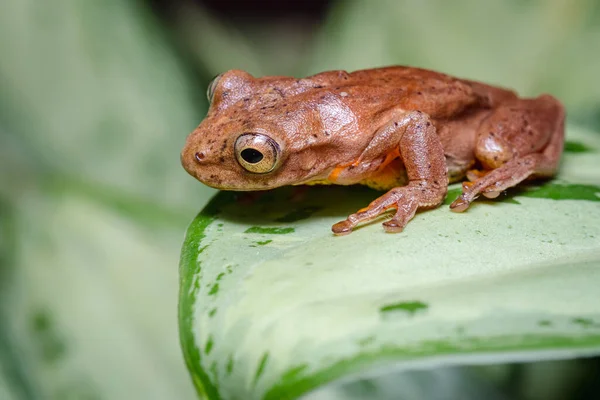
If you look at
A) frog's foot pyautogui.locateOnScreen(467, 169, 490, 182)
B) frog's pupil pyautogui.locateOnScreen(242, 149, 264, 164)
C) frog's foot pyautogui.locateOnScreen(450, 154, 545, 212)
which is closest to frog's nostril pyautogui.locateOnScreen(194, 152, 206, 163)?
frog's pupil pyautogui.locateOnScreen(242, 149, 264, 164)

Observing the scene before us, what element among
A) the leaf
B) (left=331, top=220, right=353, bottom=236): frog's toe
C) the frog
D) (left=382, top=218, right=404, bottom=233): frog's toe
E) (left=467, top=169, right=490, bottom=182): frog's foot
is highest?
the frog

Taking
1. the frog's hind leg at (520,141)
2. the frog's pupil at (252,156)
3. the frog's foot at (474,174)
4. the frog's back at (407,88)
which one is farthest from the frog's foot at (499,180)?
the frog's pupil at (252,156)

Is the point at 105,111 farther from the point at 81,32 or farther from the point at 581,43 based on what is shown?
the point at 581,43

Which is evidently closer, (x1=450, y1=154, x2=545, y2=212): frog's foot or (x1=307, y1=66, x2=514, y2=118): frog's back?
(x1=450, y1=154, x2=545, y2=212): frog's foot

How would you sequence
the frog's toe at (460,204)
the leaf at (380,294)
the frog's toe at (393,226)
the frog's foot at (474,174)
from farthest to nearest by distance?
the frog's foot at (474,174), the frog's toe at (460,204), the frog's toe at (393,226), the leaf at (380,294)

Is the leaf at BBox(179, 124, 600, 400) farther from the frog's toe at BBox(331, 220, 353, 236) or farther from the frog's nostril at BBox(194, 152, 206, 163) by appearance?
the frog's nostril at BBox(194, 152, 206, 163)

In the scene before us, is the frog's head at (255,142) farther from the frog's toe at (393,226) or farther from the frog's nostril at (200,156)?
the frog's toe at (393,226)

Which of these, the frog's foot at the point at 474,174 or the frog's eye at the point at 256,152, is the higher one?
the frog's eye at the point at 256,152
